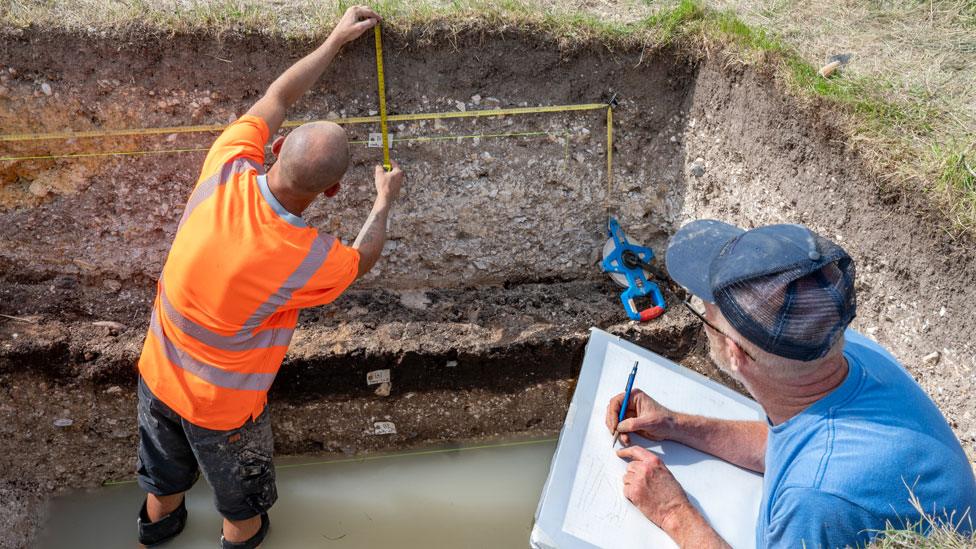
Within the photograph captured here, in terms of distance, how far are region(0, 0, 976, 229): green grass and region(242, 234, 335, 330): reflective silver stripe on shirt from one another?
1.58 m

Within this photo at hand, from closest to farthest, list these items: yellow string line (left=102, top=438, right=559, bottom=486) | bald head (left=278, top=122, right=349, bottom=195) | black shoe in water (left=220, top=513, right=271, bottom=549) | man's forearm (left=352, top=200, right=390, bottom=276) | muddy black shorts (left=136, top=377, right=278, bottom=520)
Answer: bald head (left=278, top=122, right=349, bottom=195) < man's forearm (left=352, top=200, right=390, bottom=276) < muddy black shorts (left=136, top=377, right=278, bottom=520) < black shoe in water (left=220, top=513, right=271, bottom=549) < yellow string line (left=102, top=438, right=559, bottom=486)

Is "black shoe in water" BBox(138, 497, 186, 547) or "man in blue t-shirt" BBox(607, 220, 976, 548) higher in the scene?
"man in blue t-shirt" BBox(607, 220, 976, 548)

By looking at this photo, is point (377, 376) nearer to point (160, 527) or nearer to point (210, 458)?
point (210, 458)

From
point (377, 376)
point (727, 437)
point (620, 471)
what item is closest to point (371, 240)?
point (377, 376)

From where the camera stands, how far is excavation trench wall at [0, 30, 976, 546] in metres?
3.44

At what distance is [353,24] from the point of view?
3340 mm

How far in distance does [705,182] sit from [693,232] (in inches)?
83.4

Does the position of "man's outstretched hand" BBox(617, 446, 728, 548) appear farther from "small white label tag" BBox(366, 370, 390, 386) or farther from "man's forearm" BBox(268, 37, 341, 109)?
"man's forearm" BBox(268, 37, 341, 109)

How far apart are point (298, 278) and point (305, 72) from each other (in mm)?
1113

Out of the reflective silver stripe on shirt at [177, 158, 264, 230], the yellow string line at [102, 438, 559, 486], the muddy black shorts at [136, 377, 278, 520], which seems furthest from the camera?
the yellow string line at [102, 438, 559, 486]

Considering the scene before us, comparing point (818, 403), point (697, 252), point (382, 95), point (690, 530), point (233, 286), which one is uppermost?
point (382, 95)

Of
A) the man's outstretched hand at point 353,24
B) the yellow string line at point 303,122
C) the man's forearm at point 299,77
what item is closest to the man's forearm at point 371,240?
the man's forearm at point 299,77

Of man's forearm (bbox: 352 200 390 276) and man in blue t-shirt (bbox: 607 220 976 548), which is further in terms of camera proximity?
man's forearm (bbox: 352 200 390 276)

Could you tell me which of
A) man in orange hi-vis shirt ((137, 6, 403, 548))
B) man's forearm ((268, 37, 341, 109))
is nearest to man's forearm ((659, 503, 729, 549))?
man in orange hi-vis shirt ((137, 6, 403, 548))
